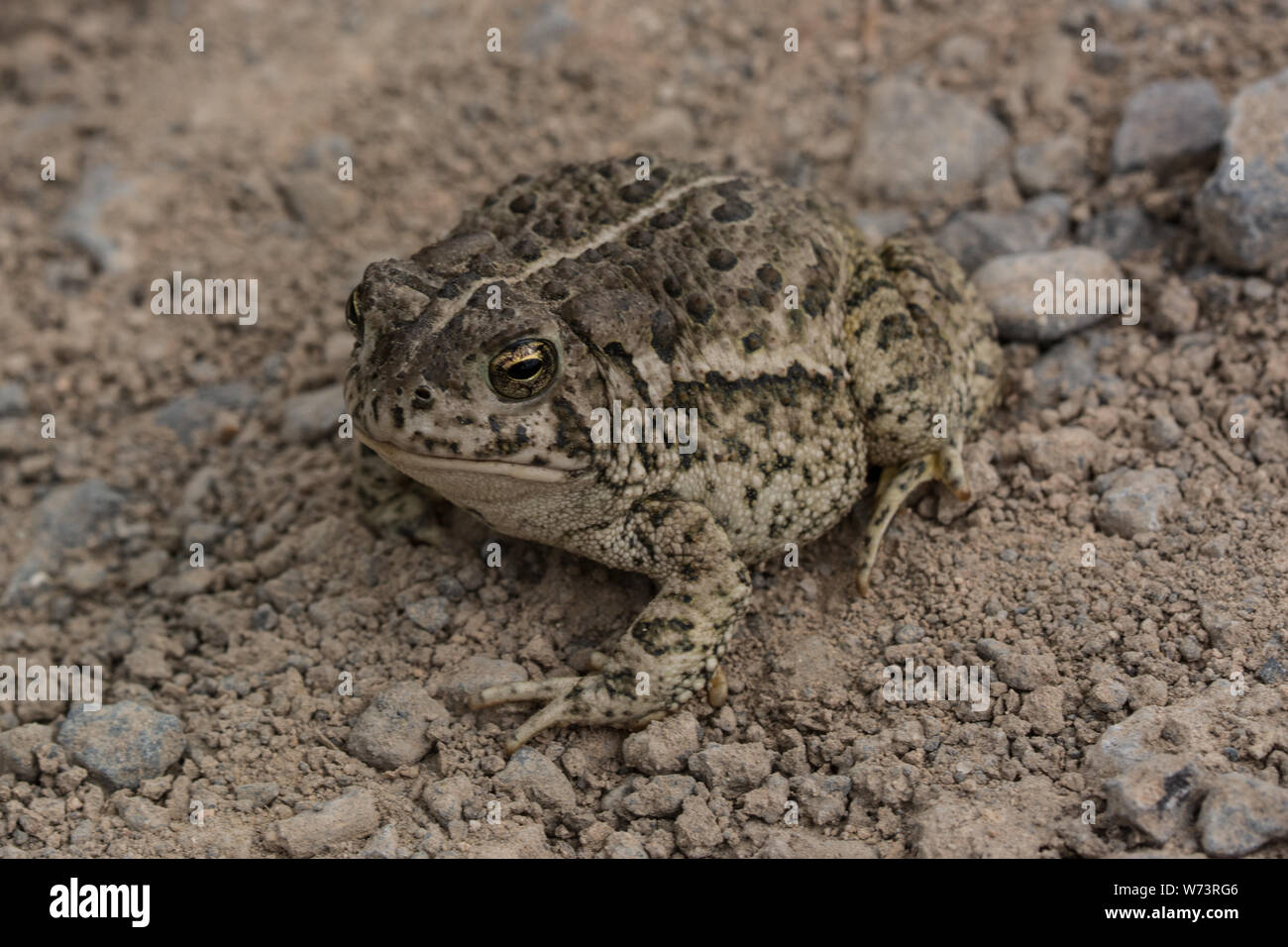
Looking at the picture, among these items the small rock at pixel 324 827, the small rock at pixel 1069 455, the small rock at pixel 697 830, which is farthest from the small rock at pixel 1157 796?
the small rock at pixel 324 827

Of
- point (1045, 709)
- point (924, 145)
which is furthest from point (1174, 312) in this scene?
point (1045, 709)

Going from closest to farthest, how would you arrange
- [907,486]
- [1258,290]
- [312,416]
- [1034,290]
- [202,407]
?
[907,486] < [1258,290] < [1034,290] < [312,416] < [202,407]

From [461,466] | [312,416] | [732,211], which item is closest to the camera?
[461,466]

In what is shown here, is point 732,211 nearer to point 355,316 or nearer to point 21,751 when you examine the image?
point 355,316

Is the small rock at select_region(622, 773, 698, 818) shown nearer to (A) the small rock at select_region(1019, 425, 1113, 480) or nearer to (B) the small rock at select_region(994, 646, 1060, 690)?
(B) the small rock at select_region(994, 646, 1060, 690)

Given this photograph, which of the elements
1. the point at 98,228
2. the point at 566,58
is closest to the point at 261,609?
the point at 98,228
